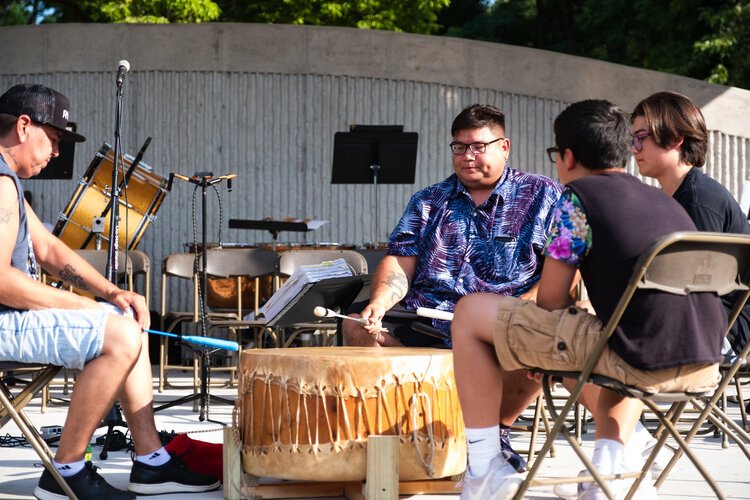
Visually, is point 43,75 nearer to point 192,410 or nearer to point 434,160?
point 434,160

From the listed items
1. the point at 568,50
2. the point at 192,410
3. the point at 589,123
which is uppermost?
the point at 568,50

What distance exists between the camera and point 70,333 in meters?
3.37

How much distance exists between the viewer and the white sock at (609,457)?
3297 millimetres

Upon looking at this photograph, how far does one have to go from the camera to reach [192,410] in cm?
658

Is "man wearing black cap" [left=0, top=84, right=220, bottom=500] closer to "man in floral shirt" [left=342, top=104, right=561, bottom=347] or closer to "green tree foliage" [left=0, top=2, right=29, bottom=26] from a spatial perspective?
"man in floral shirt" [left=342, top=104, right=561, bottom=347]

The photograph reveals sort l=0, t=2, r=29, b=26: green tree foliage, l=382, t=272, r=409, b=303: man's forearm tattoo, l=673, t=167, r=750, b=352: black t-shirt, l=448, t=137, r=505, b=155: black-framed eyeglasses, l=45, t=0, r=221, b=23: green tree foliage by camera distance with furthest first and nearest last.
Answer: l=0, t=2, r=29, b=26: green tree foliage
l=45, t=0, r=221, b=23: green tree foliage
l=448, t=137, r=505, b=155: black-framed eyeglasses
l=382, t=272, r=409, b=303: man's forearm tattoo
l=673, t=167, r=750, b=352: black t-shirt

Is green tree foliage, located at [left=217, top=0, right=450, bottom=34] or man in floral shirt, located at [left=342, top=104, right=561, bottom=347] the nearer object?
man in floral shirt, located at [left=342, top=104, right=561, bottom=347]

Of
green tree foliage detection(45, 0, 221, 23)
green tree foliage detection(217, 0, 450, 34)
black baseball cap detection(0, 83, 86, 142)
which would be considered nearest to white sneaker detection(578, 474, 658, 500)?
black baseball cap detection(0, 83, 86, 142)

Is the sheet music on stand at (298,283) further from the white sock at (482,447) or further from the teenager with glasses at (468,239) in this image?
the white sock at (482,447)

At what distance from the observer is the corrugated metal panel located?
11.2m

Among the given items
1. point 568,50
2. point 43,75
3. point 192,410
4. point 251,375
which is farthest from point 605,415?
point 568,50

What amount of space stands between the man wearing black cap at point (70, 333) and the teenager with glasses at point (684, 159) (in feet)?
6.25

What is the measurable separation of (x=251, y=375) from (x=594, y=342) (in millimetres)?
1296

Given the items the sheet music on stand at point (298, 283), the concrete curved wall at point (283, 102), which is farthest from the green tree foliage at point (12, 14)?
the sheet music on stand at point (298, 283)
